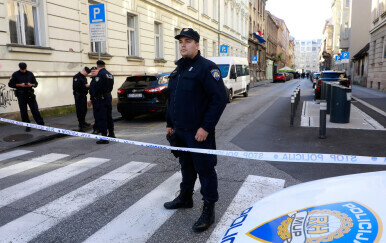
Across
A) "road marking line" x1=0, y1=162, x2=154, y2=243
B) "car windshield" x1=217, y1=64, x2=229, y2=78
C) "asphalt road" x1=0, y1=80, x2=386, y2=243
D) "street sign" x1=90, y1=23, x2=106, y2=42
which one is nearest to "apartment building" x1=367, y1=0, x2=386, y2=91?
"car windshield" x1=217, y1=64, x2=229, y2=78

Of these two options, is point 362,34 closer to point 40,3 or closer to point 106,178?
point 40,3

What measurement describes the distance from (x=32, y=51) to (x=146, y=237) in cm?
942

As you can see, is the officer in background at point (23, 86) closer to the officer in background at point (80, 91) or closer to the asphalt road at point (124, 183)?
the officer in background at point (80, 91)

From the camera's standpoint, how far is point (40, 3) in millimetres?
10898

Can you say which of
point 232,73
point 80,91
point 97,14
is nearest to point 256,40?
point 232,73

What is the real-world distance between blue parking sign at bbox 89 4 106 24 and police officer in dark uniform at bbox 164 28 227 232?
25.6 feet

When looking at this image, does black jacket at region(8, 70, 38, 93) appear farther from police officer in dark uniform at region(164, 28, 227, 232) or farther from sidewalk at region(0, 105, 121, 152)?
police officer in dark uniform at region(164, 28, 227, 232)

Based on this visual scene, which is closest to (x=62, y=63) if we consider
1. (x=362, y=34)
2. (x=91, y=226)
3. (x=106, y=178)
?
(x=106, y=178)

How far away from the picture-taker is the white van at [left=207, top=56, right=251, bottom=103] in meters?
16.0

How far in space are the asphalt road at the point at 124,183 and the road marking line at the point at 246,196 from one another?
0.03 meters

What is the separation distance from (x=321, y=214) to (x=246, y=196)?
235 cm

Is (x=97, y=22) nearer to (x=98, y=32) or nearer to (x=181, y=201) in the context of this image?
(x=98, y=32)

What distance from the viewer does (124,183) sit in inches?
179

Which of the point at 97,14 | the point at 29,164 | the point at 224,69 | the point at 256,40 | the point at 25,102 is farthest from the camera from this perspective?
the point at 256,40
